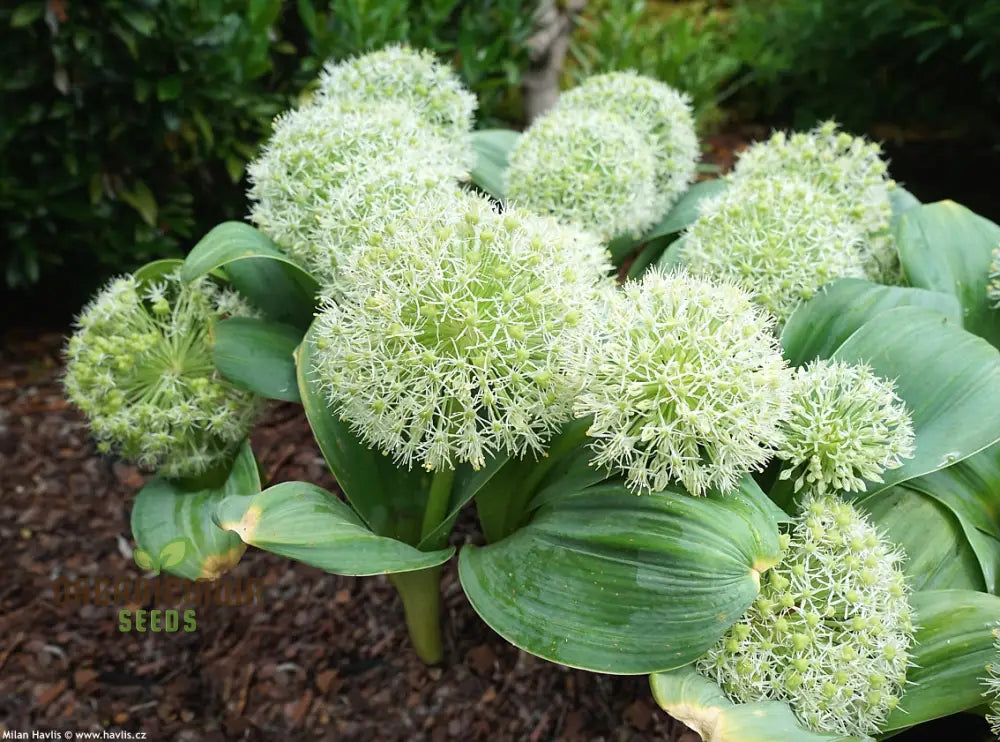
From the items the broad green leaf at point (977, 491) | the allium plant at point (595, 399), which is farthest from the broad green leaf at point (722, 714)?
the broad green leaf at point (977, 491)

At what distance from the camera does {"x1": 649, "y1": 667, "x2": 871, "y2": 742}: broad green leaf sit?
119 centimetres

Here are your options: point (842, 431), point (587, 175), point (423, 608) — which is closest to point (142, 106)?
point (587, 175)

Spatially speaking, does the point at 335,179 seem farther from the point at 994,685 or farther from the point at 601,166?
the point at 994,685

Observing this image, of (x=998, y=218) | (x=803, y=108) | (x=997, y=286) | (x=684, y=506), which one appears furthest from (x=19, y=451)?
(x=998, y=218)

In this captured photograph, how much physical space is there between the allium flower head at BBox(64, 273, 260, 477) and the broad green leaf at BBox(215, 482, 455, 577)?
1.44 ft

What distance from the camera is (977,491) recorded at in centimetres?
170

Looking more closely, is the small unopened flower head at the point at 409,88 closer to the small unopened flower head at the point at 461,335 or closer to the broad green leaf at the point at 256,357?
the broad green leaf at the point at 256,357

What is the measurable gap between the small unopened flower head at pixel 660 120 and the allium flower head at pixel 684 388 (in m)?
1.13

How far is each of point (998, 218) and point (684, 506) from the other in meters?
3.95

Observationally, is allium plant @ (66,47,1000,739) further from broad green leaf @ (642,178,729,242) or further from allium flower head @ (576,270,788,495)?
broad green leaf @ (642,178,729,242)

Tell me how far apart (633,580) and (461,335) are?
51cm

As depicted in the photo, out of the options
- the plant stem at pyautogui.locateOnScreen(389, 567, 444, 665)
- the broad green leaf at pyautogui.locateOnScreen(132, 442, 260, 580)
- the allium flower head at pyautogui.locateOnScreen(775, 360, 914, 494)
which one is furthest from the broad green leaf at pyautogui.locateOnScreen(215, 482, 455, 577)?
the allium flower head at pyautogui.locateOnScreen(775, 360, 914, 494)

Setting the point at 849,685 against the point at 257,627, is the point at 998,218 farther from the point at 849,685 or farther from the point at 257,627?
the point at 257,627

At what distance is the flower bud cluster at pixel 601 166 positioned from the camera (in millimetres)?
2008
